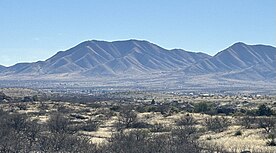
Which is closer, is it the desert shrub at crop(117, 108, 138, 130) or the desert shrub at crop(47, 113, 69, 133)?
the desert shrub at crop(47, 113, 69, 133)

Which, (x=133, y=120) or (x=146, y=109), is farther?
(x=146, y=109)

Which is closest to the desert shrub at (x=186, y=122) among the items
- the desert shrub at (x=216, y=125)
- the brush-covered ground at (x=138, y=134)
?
the brush-covered ground at (x=138, y=134)

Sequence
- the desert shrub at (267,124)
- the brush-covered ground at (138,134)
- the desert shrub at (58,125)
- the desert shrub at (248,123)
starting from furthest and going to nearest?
the desert shrub at (248,123) < the desert shrub at (58,125) < the desert shrub at (267,124) < the brush-covered ground at (138,134)

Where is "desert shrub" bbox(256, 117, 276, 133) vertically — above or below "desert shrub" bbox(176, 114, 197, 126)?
above

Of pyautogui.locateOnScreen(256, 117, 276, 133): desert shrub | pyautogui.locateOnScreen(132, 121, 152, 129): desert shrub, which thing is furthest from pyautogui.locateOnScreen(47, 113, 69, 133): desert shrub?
pyautogui.locateOnScreen(256, 117, 276, 133): desert shrub

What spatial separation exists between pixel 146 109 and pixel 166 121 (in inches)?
646

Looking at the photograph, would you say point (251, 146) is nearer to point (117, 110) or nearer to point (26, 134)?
point (26, 134)

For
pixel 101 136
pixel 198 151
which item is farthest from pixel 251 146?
pixel 101 136

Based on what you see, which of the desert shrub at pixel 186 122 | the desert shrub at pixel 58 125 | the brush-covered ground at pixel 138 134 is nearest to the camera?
the brush-covered ground at pixel 138 134

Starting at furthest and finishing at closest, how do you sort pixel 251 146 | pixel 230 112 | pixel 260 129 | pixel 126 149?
pixel 230 112 < pixel 260 129 < pixel 251 146 < pixel 126 149

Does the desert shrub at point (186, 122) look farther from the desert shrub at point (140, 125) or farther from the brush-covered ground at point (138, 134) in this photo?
the desert shrub at point (140, 125)

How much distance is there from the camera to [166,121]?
6375 cm

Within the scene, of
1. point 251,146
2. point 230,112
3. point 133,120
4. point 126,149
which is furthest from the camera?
point 230,112

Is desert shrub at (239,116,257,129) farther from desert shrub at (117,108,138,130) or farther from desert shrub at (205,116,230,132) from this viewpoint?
desert shrub at (117,108,138,130)
